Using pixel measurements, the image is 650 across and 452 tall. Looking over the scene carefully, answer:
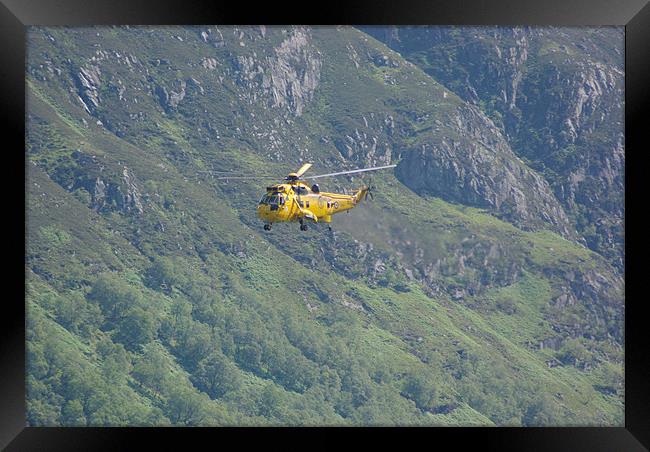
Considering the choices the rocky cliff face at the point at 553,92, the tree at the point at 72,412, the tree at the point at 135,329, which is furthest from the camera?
the rocky cliff face at the point at 553,92

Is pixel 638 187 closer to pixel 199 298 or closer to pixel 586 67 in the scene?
pixel 199 298

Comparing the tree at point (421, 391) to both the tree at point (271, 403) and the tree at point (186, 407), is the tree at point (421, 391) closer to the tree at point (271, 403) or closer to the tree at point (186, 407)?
the tree at point (271, 403)

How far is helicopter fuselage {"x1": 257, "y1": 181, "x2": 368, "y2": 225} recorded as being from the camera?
29719mm

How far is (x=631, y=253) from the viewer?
995 cm

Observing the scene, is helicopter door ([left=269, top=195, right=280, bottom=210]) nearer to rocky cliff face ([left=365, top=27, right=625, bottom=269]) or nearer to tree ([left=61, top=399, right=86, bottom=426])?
tree ([left=61, top=399, right=86, bottom=426])

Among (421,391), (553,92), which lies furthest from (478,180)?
(421,391)

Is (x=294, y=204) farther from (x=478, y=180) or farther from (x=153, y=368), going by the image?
(x=478, y=180)

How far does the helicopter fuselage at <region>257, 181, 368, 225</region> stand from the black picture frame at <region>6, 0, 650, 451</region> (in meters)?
19.5

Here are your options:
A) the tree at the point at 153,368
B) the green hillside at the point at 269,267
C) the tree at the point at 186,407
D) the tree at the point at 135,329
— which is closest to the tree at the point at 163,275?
the green hillside at the point at 269,267

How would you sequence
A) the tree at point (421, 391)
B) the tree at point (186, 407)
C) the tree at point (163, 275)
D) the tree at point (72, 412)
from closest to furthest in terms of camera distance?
the tree at point (72, 412) < the tree at point (186, 407) < the tree at point (421, 391) < the tree at point (163, 275)
